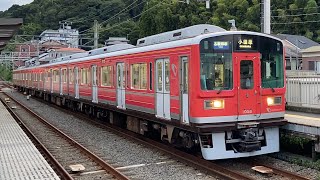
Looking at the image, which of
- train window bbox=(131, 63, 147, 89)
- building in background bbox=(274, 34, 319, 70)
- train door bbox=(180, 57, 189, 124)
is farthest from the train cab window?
building in background bbox=(274, 34, 319, 70)

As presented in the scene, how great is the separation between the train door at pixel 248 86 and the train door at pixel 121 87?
16.4 feet

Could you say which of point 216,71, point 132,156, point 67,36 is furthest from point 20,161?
point 67,36

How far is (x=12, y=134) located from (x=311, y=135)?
9.37 meters

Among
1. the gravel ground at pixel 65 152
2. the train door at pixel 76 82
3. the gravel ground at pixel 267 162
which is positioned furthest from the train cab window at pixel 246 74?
the train door at pixel 76 82

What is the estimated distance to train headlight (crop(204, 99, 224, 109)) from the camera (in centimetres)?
884

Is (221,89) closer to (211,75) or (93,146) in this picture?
(211,75)

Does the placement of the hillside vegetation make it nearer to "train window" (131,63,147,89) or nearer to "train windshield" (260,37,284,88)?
"train window" (131,63,147,89)

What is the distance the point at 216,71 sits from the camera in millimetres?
9000

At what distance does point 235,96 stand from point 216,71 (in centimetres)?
66

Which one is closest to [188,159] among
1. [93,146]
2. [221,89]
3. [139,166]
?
[139,166]

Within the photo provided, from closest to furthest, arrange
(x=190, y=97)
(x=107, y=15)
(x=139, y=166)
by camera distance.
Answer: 1. (x=190, y=97)
2. (x=139, y=166)
3. (x=107, y=15)

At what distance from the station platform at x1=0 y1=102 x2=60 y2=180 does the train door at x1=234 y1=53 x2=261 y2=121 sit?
13.2 feet

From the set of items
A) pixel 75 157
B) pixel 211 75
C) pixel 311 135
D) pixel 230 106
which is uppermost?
pixel 211 75

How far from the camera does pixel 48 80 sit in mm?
28250
